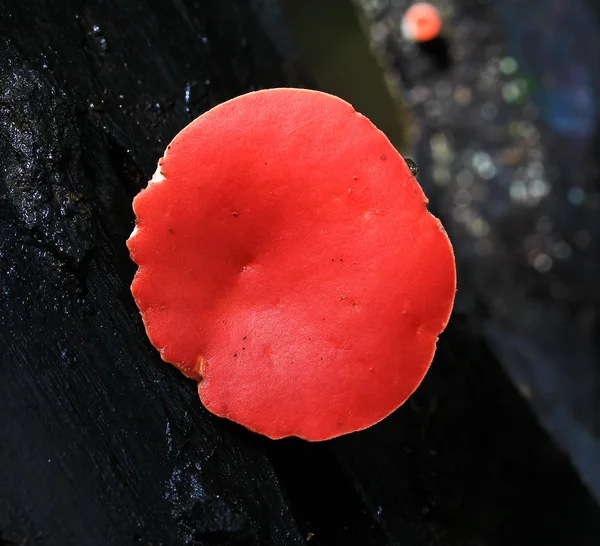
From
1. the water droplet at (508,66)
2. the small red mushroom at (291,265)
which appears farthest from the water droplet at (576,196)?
the small red mushroom at (291,265)

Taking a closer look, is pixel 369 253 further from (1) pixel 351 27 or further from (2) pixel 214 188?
(1) pixel 351 27

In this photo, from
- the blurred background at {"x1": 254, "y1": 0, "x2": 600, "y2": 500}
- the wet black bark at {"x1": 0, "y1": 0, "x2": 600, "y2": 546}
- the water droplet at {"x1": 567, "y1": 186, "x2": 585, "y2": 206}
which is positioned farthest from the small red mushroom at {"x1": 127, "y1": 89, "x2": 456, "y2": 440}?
the water droplet at {"x1": 567, "y1": 186, "x2": 585, "y2": 206}

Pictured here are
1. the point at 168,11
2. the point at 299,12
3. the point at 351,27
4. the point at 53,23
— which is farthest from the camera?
the point at 351,27

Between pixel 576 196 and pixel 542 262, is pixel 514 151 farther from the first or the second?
pixel 542 262

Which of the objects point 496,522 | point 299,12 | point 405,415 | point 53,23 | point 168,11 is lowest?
point 496,522

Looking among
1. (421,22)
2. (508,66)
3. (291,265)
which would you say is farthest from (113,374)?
(508,66)

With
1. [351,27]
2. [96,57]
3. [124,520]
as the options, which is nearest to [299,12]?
[351,27]
